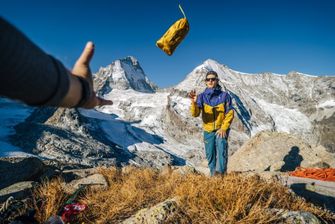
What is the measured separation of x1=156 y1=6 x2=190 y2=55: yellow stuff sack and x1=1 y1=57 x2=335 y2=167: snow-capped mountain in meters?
89.4

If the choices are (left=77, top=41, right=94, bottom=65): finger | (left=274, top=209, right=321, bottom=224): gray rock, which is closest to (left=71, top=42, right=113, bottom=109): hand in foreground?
(left=77, top=41, right=94, bottom=65): finger

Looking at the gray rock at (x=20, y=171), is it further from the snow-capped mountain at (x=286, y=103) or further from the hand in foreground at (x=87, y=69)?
the snow-capped mountain at (x=286, y=103)

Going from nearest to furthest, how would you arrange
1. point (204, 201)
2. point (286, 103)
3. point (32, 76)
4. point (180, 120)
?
point (32, 76)
point (204, 201)
point (180, 120)
point (286, 103)

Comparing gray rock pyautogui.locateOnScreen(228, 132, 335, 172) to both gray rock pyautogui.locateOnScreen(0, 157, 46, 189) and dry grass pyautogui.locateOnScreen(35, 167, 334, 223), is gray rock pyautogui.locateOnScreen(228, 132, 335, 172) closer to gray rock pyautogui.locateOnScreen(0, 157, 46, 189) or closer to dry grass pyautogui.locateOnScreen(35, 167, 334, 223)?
dry grass pyautogui.locateOnScreen(35, 167, 334, 223)

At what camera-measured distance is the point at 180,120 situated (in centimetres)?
16100

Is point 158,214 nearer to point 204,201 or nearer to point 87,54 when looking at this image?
point 204,201

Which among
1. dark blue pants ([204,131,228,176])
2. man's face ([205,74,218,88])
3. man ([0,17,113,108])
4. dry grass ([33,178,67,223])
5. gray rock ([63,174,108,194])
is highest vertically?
man's face ([205,74,218,88])

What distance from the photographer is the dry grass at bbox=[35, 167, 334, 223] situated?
3998 millimetres

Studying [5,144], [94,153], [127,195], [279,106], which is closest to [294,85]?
[279,106]

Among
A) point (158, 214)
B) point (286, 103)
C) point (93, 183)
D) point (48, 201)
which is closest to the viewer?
point (158, 214)

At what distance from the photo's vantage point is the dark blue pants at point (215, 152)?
7.17 meters

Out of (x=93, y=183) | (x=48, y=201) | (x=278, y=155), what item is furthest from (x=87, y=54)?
(x=278, y=155)

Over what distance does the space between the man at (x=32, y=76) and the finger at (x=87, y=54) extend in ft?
0.73

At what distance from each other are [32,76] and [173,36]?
15.0ft
